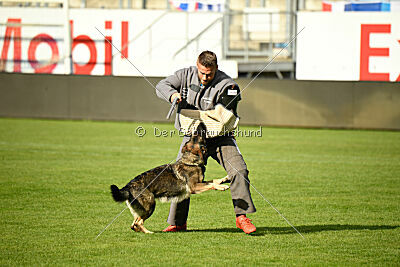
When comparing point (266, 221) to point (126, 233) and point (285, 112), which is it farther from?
point (285, 112)

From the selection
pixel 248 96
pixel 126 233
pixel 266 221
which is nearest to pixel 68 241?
pixel 126 233

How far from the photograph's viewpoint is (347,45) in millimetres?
22688

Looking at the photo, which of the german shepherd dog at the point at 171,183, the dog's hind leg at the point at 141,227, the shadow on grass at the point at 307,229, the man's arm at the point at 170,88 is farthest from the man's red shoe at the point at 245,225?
the man's arm at the point at 170,88

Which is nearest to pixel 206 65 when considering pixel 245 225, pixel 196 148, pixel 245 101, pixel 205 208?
pixel 196 148

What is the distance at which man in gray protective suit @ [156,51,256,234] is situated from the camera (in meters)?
7.04

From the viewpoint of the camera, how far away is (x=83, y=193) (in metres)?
9.78

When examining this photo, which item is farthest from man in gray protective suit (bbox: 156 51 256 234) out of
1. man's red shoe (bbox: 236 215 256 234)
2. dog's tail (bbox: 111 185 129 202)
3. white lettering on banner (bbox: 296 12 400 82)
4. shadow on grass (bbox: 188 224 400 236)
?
white lettering on banner (bbox: 296 12 400 82)

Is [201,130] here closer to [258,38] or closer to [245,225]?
[245,225]

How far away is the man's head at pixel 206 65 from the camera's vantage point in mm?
6809

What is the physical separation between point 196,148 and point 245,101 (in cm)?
1429

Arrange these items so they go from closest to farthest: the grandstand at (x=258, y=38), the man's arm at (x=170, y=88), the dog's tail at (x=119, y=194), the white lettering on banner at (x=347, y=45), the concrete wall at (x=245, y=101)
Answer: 1. the dog's tail at (x=119, y=194)
2. the man's arm at (x=170, y=88)
3. the concrete wall at (x=245, y=101)
4. the white lettering on banner at (x=347, y=45)
5. the grandstand at (x=258, y=38)

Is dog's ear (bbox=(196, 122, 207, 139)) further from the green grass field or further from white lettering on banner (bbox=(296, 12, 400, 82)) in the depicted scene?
white lettering on banner (bbox=(296, 12, 400, 82))

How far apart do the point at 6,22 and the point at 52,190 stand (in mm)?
17444

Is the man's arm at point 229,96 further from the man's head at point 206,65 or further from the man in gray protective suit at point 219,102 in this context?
the man's head at point 206,65
